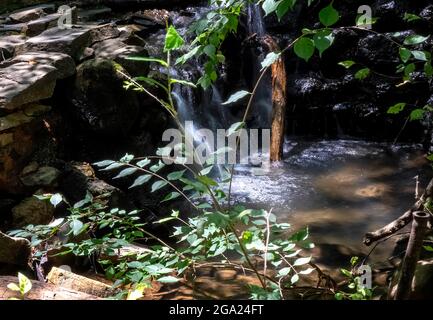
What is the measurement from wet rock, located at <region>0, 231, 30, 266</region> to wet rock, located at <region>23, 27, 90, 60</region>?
261cm

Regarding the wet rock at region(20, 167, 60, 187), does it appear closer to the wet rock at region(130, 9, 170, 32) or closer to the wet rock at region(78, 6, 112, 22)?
the wet rock at region(78, 6, 112, 22)

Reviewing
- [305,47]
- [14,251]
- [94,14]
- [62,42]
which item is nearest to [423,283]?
[305,47]

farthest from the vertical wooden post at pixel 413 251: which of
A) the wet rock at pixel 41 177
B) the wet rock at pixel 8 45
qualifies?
the wet rock at pixel 8 45

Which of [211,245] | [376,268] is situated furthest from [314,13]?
[211,245]

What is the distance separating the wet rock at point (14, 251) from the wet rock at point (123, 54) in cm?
255

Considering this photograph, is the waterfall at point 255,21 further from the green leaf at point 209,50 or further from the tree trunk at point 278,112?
the green leaf at point 209,50

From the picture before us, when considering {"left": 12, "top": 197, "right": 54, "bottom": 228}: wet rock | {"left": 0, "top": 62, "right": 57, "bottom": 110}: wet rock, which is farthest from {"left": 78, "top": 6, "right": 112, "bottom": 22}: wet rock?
{"left": 12, "top": 197, "right": 54, "bottom": 228}: wet rock

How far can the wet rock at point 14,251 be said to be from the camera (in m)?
3.23

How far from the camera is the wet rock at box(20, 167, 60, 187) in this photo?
4.19 metres

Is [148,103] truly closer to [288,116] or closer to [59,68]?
[59,68]

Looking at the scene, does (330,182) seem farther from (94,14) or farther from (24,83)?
(94,14)

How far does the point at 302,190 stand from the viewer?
228 inches

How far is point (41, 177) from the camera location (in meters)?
4.26
